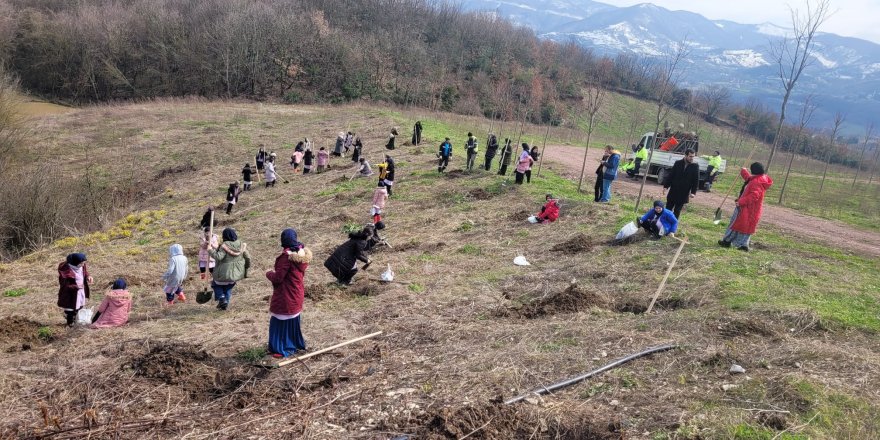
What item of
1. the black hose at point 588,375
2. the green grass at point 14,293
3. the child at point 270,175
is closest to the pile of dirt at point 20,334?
the green grass at point 14,293

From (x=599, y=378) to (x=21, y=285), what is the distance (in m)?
13.2

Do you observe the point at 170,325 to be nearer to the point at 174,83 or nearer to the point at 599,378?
the point at 599,378

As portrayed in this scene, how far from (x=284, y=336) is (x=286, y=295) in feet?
1.77

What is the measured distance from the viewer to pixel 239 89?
5212 cm

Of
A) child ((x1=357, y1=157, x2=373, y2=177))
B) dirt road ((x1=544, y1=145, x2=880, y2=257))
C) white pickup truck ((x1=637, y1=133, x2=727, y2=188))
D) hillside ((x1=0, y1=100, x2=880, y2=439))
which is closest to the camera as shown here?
hillside ((x1=0, y1=100, x2=880, y2=439))

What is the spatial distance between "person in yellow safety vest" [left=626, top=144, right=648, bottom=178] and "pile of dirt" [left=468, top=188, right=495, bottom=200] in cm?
892

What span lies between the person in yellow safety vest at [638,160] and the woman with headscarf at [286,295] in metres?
18.4

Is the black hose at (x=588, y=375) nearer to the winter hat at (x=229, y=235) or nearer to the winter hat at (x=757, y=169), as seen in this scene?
the winter hat at (x=757, y=169)

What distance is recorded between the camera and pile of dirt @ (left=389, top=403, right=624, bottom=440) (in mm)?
4727

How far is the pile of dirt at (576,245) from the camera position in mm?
10938

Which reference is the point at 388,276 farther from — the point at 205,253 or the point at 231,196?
the point at 231,196

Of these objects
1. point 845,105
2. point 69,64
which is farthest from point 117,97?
point 845,105

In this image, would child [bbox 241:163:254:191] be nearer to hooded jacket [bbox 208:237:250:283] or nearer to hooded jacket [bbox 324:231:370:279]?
hooded jacket [bbox 324:231:370:279]

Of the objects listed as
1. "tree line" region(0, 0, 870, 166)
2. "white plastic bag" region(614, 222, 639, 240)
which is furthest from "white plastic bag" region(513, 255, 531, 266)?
"tree line" region(0, 0, 870, 166)
